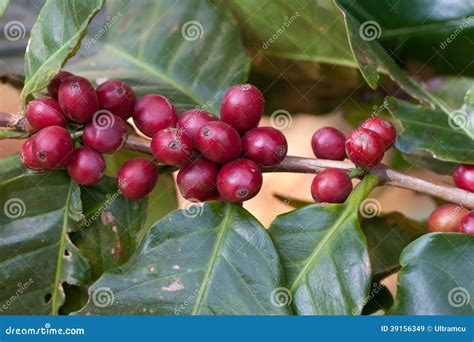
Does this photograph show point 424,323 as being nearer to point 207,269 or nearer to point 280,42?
point 207,269

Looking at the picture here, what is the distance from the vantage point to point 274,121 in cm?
148

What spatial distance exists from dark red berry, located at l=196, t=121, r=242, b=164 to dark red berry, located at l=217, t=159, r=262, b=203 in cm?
2

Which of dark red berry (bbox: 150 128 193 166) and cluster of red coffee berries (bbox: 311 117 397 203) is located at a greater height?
cluster of red coffee berries (bbox: 311 117 397 203)

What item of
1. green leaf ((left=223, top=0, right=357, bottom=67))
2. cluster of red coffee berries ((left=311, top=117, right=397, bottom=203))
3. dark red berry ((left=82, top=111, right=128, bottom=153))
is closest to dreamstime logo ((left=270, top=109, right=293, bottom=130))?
green leaf ((left=223, top=0, right=357, bottom=67))

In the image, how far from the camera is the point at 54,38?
1079 mm

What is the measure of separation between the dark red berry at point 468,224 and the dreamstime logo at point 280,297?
0.32m

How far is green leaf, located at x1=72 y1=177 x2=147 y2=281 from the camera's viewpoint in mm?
1185

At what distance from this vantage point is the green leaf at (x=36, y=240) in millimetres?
1117

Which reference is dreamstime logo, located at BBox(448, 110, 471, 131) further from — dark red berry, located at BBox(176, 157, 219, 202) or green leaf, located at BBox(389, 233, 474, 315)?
dark red berry, located at BBox(176, 157, 219, 202)

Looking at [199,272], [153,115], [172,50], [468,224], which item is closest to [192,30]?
[172,50]

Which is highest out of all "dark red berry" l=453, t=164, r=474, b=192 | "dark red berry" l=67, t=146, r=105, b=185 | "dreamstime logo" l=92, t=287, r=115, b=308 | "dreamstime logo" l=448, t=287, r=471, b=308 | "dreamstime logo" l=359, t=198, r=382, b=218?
"dark red berry" l=453, t=164, r=474, b=192

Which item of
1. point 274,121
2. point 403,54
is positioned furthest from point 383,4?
point 274,121
